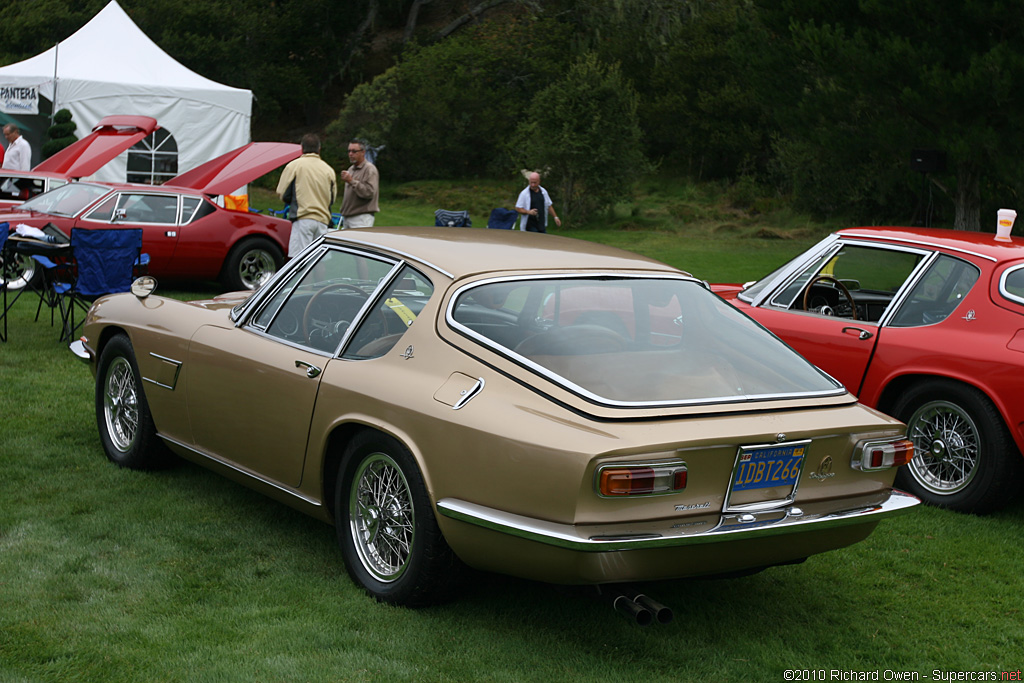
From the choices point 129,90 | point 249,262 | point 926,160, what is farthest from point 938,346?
point 129,90

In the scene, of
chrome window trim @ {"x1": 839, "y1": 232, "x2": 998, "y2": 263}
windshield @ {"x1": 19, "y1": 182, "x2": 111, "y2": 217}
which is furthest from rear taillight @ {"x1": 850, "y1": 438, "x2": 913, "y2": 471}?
windshield @ {"x1": 19, "y1": 182, "x2": 111, "y2": 217}

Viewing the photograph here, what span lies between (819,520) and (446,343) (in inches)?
55.6

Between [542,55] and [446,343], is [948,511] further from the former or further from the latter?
[542,55]

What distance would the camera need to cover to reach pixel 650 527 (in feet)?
10.5

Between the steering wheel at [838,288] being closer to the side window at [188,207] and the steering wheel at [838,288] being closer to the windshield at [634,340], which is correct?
the windshield at [634,340]

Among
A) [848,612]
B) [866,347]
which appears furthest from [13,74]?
[848,612]

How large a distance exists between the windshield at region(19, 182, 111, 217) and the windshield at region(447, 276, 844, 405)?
9076mm

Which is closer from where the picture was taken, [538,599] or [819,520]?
[819,520]

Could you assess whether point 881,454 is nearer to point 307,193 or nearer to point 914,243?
point 914,243

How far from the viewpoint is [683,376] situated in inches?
144

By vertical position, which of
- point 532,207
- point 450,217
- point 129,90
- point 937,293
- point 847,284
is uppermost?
point 129,90

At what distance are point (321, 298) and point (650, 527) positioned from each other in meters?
2.14

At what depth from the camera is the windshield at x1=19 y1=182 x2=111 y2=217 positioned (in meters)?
11.6

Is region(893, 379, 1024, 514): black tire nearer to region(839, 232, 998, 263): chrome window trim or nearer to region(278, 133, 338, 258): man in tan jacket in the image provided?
region(839, 232, 998, 263): chrome window trim
